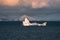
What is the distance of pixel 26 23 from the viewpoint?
16475cm

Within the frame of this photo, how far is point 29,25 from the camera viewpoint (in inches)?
6658

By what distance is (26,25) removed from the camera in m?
169

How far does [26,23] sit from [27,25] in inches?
140

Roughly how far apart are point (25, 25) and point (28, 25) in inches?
126

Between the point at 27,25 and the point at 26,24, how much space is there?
145 cm

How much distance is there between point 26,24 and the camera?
166875mm

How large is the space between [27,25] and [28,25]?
78 centimetres

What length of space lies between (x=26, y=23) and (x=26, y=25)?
488cm

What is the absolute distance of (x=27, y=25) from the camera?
551 ft

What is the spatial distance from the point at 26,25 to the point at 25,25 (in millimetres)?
1260

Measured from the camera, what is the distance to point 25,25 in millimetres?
170375

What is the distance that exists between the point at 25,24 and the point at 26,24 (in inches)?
41.7

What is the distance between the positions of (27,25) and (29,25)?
1934 millimetres
